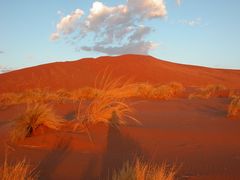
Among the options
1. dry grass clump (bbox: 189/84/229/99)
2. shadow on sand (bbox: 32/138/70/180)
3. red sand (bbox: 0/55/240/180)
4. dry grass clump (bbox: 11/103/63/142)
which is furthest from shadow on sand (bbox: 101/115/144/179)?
dry grass clump (bbox: 189/84/229/99)

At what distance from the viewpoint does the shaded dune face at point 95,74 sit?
1694 inches

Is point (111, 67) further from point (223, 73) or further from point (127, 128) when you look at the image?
point (127, 128)

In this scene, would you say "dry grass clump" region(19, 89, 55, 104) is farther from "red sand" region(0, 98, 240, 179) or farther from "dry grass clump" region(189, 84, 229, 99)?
"red sand" region(0, 98, 240, 179)

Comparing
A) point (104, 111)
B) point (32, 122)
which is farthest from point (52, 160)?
point (104, 111)

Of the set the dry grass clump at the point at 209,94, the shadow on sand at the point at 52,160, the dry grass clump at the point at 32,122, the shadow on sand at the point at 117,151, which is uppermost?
the dry grass clump at the point at 209,94

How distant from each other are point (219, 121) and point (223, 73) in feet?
170

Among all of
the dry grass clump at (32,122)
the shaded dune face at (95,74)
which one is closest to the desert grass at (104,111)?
the dry grass clump at (32,122)

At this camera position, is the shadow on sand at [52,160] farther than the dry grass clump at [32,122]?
No

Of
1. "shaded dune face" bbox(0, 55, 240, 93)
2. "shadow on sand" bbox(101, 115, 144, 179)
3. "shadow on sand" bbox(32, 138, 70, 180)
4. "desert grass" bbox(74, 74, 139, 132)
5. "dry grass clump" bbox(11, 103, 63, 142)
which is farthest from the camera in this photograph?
"shaded dune face" bbox(0, 55, 240, 93)

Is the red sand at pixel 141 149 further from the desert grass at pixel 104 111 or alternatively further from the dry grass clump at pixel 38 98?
the dry grass clump at pixel 38 98

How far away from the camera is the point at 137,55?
59.6 meters

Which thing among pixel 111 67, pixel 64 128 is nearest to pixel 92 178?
pixel 64 128

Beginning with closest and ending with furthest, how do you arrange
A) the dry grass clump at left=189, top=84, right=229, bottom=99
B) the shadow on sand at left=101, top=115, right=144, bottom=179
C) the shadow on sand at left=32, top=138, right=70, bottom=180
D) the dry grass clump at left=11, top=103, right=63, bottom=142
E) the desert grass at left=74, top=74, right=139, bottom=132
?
the shadow on sand at left=32, top=138, right=70, bottom=180
the shadow on sand at left=101, top=115, right=144, bottom=179
the dry grass clump at left=11, top=103, right=63, bottom=142
the desert grass at left=74, top=74, right=139, bottom=132
the dry grass clump at left=189, top=84, right=229, bottom=99

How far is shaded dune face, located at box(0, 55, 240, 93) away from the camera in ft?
A: 141
